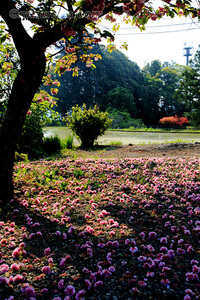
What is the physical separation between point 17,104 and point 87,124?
6.58 metres

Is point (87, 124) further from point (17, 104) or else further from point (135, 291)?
point (135, 291)

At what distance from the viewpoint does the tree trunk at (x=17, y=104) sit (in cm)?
310

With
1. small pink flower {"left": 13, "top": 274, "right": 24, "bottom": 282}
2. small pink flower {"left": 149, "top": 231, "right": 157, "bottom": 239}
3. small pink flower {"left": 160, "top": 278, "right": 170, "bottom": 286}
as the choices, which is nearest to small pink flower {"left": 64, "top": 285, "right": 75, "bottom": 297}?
small pink flower {"left": 13, "top": 274, "right": 24, "bottom": 282}

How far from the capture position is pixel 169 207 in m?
3.30

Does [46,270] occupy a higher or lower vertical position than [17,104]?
lower

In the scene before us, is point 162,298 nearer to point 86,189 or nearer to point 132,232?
point 132,232

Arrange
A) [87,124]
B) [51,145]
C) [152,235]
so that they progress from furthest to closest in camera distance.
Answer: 1. [87,124]
2. [51,145]
3. [152,235]

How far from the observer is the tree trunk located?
3.10 metres

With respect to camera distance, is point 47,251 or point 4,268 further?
point 47,251

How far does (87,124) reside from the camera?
31.8ft

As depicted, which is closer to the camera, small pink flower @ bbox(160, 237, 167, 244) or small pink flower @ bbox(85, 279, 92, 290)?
small pink flower @ bbox(85, 279, 92, 290)

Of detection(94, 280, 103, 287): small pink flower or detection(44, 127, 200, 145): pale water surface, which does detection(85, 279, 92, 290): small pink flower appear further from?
detection(44, 127, 200, 145): pale water surface

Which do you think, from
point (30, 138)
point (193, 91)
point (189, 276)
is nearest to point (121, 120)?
point (193, 91)

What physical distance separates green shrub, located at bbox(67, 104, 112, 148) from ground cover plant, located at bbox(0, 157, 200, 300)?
5276 millimetres
